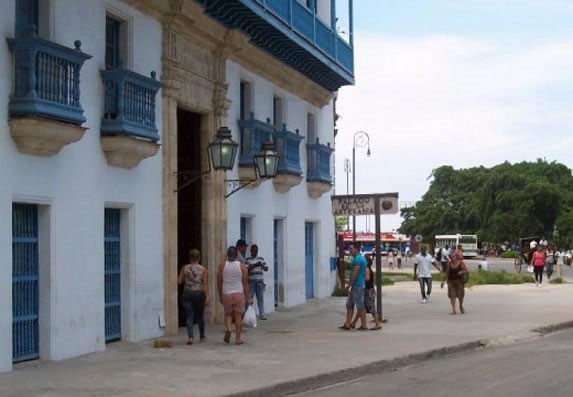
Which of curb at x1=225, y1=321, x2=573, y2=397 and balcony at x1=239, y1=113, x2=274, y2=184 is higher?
balcony at x1=239, y1=113, x2=274, y2=184

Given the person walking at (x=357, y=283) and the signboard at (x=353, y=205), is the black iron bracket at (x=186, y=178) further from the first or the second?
the person walking at (x=357, y=283)

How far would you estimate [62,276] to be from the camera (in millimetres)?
12953

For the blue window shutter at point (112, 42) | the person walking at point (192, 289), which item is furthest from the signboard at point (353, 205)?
the blue window shutter at point (112, 42)

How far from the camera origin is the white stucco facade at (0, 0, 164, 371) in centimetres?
1176

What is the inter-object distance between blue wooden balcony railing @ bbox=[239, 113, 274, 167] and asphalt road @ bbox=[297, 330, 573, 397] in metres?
6.72

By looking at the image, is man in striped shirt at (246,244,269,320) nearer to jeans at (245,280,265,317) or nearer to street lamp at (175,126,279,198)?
jeans at (245,280,265,317)

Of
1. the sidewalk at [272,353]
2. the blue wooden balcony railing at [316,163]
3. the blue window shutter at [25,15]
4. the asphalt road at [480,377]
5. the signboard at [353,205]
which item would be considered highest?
the blue window shutter at [25,15]

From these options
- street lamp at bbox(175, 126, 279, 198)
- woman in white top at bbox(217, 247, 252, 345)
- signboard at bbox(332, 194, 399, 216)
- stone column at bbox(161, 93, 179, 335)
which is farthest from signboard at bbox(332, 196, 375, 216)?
woman in white top at bbox(217, 247, 252, 345)

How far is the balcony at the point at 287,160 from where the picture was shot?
71.7 ft

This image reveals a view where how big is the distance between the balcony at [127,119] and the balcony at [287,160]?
23.0ft

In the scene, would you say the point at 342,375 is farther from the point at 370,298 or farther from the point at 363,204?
the point at 363,204

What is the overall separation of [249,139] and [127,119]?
613 cm

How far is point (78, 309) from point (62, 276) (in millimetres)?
636

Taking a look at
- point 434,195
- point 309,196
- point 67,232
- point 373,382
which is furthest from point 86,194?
point 434,195
